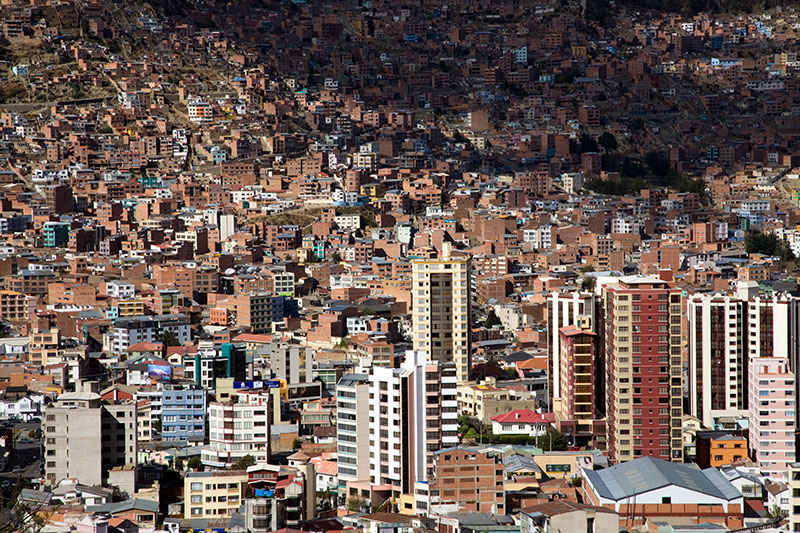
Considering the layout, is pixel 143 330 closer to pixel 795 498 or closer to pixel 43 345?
pixel 43 345

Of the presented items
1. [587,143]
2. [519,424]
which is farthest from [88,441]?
[587,143]

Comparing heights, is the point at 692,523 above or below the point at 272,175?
below

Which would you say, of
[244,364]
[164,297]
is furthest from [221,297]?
[244,364]

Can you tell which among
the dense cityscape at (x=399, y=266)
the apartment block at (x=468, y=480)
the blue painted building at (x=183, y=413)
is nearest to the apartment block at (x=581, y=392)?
the dense cityscape at (x=399, y=266)

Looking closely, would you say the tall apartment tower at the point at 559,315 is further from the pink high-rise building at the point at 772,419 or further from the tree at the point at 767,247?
the tree at the point at 767,247

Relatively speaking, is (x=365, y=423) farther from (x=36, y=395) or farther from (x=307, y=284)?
(x=307, y=284)

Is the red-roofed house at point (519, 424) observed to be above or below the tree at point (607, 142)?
below
